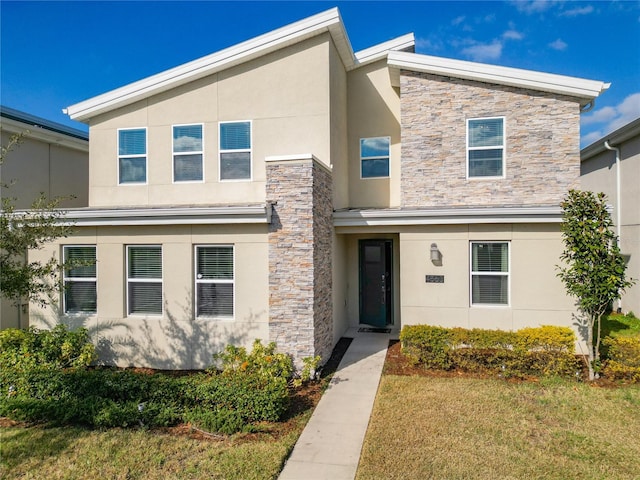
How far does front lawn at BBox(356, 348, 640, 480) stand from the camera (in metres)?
4.54

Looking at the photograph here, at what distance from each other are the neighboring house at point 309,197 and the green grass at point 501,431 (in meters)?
2.01

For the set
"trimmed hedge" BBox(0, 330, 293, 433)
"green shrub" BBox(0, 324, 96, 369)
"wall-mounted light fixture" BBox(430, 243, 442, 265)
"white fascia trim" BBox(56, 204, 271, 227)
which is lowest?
"trimmed hedge" BBox(0, 330, 293, 433)

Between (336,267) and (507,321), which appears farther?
(336,267)

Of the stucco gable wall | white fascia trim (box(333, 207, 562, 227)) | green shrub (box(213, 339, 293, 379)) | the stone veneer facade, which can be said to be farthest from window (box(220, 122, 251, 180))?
green shrub (box(213, 339, 293, 379))

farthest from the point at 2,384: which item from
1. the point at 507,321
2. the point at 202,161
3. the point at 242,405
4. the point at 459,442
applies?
the point at 507,321

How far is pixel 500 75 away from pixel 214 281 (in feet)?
28.0

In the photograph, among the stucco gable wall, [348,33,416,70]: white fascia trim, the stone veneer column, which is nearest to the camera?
the stone veneer column

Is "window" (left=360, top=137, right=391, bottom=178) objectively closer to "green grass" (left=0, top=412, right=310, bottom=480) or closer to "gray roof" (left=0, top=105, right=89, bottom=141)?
"green grass" (left=0, top=412, right=310, bottom=480)

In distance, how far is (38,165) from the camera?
11.4m

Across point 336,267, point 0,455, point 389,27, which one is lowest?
point 0,455

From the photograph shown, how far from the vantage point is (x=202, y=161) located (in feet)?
32.3

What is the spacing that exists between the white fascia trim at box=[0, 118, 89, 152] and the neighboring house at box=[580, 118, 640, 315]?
17.5m

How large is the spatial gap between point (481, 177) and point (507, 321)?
360 cm

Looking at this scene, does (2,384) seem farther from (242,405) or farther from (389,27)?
(389,27)
